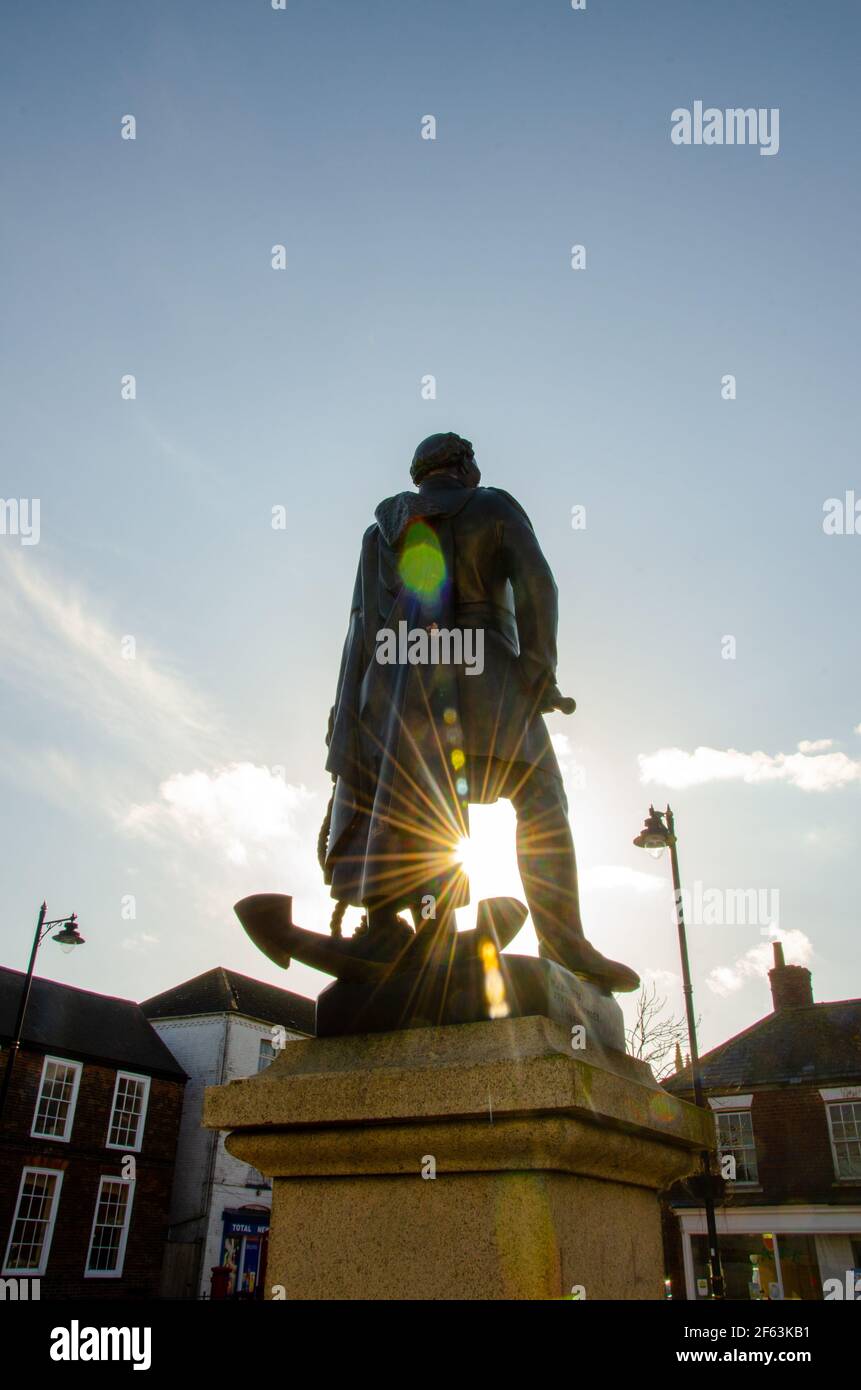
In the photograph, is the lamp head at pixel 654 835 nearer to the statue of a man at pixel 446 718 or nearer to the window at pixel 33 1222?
the statue of a man at pixel 446 718

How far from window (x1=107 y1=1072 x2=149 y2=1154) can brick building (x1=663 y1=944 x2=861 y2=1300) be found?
52.5 feet

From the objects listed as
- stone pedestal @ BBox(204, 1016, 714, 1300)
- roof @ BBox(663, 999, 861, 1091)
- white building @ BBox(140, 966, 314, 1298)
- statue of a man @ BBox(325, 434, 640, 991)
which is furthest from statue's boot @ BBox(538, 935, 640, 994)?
white building @ BBox(140, 966, 314, 1298)

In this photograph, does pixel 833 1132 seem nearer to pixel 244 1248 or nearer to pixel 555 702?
pixel 244 1248

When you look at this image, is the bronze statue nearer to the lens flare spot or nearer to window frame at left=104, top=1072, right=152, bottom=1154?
the lens flare spot

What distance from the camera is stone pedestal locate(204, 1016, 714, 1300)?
2.71m

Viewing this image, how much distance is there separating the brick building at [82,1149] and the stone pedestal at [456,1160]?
81.3ft

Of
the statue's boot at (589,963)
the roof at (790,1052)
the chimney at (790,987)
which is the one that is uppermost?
the chimney at (790,987)

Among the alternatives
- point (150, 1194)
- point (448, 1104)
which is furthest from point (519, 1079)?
point (150, 1194)

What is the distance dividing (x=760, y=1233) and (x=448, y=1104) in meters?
25.2

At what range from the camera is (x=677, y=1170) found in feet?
11.9

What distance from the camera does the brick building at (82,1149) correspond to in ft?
79.7

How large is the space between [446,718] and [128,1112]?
29.3 meters

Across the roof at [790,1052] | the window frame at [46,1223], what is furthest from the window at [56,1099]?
the roof at [790,1052]
